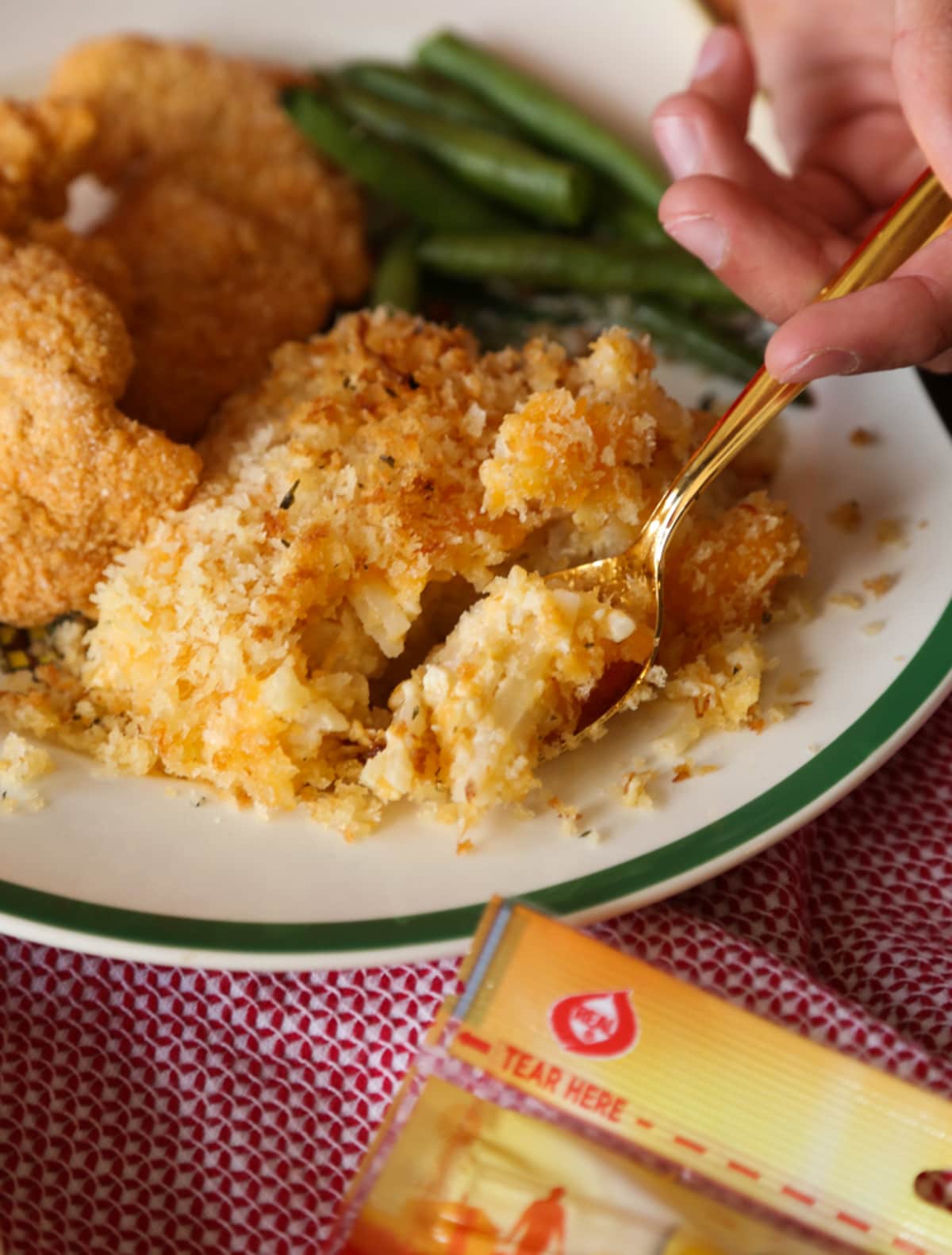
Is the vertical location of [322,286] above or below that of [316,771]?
above

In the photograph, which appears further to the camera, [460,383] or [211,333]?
[211,333]

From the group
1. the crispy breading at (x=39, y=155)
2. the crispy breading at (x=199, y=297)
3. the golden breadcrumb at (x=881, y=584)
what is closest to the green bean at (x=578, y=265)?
the crispy breading at (x=199, y=297)

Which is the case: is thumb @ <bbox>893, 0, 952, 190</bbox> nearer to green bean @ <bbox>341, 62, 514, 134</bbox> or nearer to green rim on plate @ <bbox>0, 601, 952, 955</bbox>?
green rim on plate @ <bbox>0, 601, 952, 955</bbox>

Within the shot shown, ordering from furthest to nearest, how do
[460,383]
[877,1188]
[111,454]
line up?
[460,383]
[111,454]
[877,1188]

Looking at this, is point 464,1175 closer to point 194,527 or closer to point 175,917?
point 175,917

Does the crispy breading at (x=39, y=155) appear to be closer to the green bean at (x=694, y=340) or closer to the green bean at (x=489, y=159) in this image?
the green bean at (x=489, y=159)

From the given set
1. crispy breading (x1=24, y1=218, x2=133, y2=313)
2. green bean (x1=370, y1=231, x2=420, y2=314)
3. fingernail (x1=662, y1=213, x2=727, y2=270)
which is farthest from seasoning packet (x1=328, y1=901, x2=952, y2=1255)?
green bean (x1=370, y1=231, x2=420, y2=314)

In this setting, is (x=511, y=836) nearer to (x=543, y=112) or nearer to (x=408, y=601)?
(x=408, y=601)

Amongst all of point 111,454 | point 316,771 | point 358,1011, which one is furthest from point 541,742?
point 111,454
